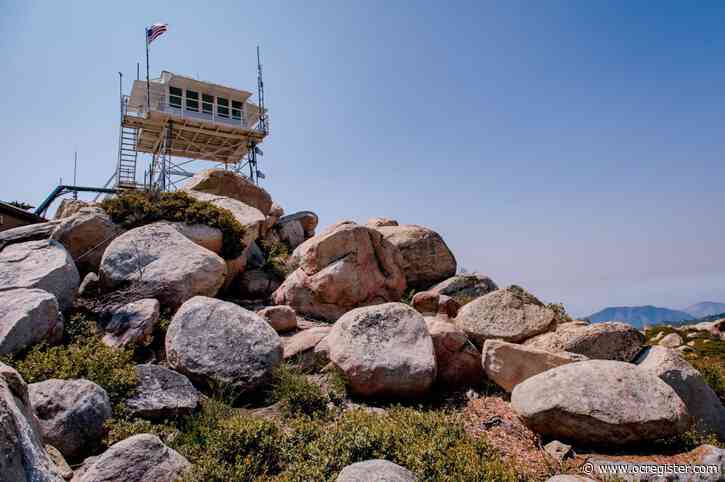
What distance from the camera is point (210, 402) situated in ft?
26.4

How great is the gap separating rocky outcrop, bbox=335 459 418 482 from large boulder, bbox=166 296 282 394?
405 cm

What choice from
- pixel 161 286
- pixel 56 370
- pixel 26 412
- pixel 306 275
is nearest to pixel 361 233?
pixel 306 275

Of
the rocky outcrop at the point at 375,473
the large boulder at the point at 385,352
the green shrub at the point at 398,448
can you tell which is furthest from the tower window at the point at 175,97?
the rocky outcrop at the point at 375,473

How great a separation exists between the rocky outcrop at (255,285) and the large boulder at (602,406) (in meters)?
11.0

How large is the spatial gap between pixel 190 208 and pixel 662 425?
14.7 metres

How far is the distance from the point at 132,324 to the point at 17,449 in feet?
24.7

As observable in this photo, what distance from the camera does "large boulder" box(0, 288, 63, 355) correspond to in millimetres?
8820

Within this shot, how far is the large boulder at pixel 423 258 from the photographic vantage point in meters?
17.1

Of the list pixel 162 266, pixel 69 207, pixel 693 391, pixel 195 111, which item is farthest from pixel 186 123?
pixel 693 391

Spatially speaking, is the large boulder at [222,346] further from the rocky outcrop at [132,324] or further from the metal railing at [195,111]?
the metal railing at [195,111]

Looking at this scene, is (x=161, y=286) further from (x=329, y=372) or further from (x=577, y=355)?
(x=577, y=355)

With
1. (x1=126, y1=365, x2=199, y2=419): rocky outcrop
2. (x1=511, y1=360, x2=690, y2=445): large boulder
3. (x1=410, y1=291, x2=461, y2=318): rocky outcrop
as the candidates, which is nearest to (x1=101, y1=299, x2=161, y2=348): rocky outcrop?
(x1=126, y1=365, x2=199, y2=419): rocky outcrop

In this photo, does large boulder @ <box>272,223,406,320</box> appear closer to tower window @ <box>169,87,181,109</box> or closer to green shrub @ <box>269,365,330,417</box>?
green shrub @ <box>269,365,330,417</box>

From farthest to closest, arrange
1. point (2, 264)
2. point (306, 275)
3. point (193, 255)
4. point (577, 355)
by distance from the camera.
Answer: point (306, 275), point (193, 255), point (2, 264), point (577, 355)
